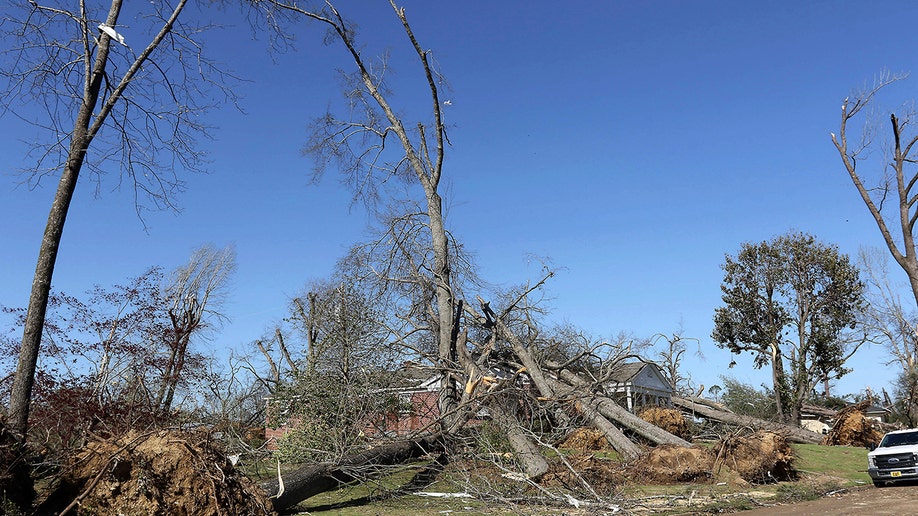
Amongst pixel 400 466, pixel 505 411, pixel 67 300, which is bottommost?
pixel 400 466

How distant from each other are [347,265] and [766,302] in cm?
2034

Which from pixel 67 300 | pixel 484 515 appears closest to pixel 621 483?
pixel 484 515

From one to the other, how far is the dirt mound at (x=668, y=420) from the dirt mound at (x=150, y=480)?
42.1 feet

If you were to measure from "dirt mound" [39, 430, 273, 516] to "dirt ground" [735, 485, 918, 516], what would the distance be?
21.9 feet

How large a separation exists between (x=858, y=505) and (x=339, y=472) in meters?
7.47

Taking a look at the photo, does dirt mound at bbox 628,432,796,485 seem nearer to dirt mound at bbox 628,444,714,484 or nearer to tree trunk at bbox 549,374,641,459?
dirt mound at bbox 628,444,714,484

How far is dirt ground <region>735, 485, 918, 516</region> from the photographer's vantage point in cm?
895

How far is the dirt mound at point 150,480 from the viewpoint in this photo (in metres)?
6.69

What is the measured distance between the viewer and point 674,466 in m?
12.1

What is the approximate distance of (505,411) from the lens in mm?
11211

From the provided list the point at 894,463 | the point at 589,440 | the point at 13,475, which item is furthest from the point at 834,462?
the point at 13,475

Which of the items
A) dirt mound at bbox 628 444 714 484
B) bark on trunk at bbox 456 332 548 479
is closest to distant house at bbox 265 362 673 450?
bark on trunk at bbox 456 332 548 479

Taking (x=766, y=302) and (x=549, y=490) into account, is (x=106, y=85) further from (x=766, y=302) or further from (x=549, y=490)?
(x=766, y=302)

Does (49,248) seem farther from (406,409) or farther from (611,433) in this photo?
(611,433)
